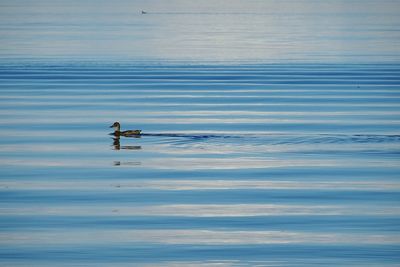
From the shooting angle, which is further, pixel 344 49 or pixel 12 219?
pixel 344 49

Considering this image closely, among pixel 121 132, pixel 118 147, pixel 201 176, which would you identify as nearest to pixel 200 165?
pixel 201 176

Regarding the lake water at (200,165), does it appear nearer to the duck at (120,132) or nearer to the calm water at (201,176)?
the calm water at (201,176)

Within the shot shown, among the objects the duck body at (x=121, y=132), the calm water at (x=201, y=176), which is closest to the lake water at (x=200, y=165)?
the calm water at (x=201, y=176)

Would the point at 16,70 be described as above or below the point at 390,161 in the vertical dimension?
above

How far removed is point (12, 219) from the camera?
19047 millimetres

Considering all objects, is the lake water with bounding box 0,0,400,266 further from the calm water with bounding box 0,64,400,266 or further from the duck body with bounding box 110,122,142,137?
the duck body with bounding box 110,122,142,137

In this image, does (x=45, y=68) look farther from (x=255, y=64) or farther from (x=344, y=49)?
(x=344, y=49)

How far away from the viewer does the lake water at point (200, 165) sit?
17.2m

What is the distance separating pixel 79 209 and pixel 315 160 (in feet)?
21.6

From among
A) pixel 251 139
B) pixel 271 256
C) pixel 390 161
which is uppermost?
pixel 251 139

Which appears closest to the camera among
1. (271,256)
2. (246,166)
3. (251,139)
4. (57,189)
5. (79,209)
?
(271,256)

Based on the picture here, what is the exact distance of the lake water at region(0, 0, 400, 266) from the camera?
17234mm

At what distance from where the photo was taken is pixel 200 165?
2453cm

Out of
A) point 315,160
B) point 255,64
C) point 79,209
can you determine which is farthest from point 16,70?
point 79,209
